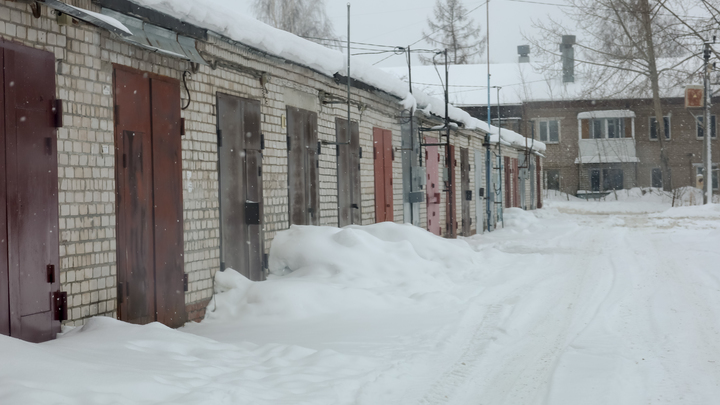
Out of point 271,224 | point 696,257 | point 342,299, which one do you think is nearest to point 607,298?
point 342,299

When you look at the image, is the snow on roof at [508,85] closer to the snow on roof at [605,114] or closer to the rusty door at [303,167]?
the snow on roof at [605,114]

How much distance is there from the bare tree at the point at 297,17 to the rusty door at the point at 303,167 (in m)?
27.4

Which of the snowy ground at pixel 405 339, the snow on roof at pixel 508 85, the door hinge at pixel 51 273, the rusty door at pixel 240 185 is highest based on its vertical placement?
the snow on roof at pixel 508 85

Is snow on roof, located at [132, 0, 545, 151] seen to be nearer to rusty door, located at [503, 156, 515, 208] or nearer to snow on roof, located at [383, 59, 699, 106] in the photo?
rusty door, located at [503, 156, 515, 208]

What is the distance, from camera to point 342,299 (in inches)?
316

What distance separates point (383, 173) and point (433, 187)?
370 centimetres

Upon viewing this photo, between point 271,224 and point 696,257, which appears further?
point 696,257

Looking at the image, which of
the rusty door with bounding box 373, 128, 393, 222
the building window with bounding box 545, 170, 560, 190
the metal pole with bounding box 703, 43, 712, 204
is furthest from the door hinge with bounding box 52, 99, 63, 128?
the building window with bounding box 545, 170, 560, 190

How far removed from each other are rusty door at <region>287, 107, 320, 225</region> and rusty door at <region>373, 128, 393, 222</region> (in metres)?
2.86

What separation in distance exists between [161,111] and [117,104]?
0.72 meters

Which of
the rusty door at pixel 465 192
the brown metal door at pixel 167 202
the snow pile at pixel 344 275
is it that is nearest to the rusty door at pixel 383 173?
the snow pile at pixel 344 275

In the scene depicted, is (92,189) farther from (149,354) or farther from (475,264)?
(475,264)

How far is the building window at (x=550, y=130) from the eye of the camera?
44.0 m

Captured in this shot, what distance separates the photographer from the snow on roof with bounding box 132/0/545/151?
278 inches
